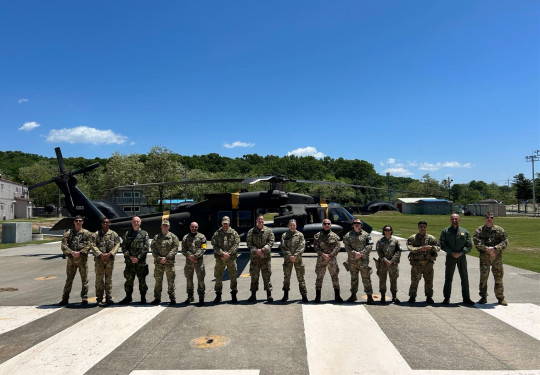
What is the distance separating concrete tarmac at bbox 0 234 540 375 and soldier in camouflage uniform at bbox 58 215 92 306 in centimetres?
35

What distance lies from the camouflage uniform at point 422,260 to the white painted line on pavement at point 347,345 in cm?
149

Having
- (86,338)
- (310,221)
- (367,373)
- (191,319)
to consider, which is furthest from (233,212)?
(367,373)

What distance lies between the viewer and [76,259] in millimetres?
7844

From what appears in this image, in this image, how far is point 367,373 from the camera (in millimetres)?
4562

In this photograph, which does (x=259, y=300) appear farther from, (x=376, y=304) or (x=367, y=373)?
(x=367, y=373)

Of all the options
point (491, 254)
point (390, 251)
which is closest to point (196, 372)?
point (390, 251)

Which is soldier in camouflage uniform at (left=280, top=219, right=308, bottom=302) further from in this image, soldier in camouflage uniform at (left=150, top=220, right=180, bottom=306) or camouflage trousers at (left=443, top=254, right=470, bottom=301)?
camouflage trousers at (left=443, top=254, right=470, bottom=301)

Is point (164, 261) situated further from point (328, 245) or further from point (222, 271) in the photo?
point (328, 245)

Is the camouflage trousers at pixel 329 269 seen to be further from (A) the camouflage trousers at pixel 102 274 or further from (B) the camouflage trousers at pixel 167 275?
(A) the camouflage trousers at pixel 102 274

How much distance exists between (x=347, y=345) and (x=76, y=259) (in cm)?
618

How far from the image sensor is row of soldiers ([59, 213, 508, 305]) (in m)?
7.70

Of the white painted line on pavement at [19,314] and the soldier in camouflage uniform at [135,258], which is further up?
the soldier in camouflage uniform at [135,258]

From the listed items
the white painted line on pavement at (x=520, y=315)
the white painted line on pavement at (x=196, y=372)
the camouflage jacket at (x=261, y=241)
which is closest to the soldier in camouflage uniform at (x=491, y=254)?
the white painted line on pavement at (x=520, y=315)

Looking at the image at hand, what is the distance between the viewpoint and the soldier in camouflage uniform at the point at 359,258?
302 inches
